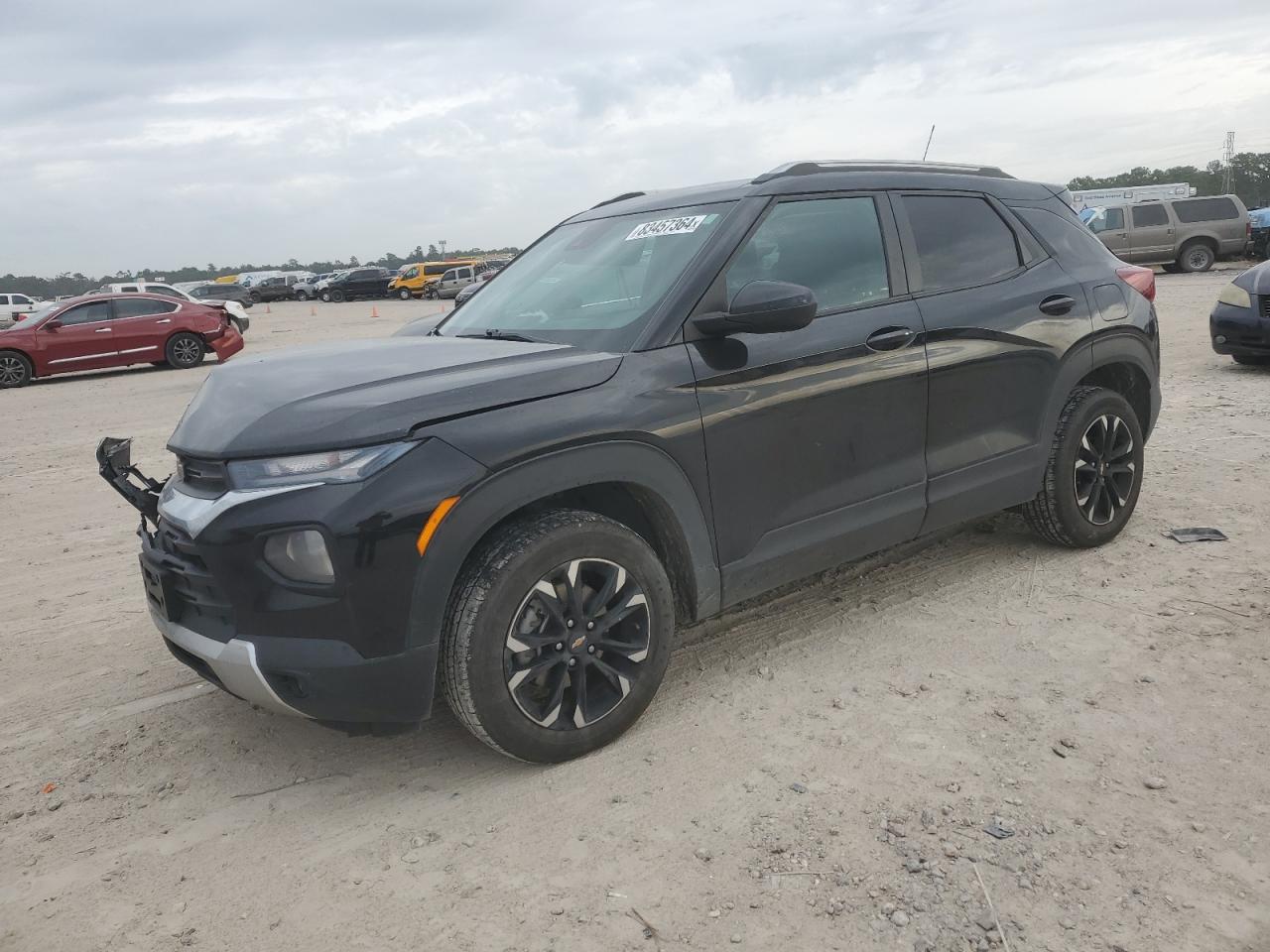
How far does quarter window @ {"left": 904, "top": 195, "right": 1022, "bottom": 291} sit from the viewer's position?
413cm

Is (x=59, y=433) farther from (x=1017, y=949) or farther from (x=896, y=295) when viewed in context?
(x=1017, y=949)

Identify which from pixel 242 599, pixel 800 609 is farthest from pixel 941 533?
pixel 242 599

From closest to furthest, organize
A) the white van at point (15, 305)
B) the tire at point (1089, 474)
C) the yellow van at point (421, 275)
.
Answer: the tire at point (1089, 474) → the white van at point (15, 305) → the yellow van at point (421, 275)

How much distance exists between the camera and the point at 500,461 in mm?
2900

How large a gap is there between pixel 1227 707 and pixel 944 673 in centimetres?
91

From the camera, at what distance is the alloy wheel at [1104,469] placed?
468 cm

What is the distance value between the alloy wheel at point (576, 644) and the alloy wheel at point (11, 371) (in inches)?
673

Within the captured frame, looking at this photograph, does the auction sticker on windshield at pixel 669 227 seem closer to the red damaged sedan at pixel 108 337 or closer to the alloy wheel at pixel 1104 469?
the alloy wheel at pixel 1104 469

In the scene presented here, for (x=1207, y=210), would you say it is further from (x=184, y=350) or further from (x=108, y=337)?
(x=108, y=337)

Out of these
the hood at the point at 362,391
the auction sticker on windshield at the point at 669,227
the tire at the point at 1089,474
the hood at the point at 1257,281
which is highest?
the auction sticker on windshield at the point at 669,227

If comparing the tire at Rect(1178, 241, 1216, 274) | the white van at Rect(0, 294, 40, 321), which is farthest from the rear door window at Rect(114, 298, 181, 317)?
the tire at Rect(1178, 241, 1216, 274)

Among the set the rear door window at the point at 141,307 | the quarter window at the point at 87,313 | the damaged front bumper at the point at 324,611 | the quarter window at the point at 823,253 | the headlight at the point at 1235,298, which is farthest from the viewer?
the rear door window at the point at 141,307

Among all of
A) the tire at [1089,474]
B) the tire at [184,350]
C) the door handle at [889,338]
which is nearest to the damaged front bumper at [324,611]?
the door handle at [889,338]

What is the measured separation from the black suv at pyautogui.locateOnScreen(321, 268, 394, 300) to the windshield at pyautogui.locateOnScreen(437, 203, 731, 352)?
1904 inches
